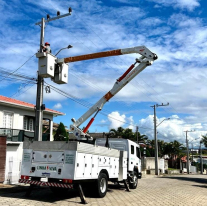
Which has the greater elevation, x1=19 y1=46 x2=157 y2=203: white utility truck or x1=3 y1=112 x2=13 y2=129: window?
x1=3 y1=112 x2=13 y2=129: window

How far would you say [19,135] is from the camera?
22906mm

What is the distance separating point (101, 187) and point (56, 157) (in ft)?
8.49

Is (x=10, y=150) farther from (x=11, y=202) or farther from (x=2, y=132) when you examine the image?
(x=11, y=202)

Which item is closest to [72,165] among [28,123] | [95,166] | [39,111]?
[95,166]

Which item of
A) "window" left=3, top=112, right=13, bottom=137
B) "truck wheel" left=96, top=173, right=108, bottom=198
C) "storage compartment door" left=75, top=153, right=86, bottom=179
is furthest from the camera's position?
"window" left=3, top=112, right=13, bottom=137

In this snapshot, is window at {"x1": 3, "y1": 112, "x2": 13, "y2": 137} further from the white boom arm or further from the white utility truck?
the white utility truck

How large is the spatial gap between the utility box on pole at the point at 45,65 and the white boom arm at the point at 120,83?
279 centimetres

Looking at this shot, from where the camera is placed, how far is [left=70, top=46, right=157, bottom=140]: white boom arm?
48.0ft

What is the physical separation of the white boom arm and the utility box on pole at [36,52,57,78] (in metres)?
2.79

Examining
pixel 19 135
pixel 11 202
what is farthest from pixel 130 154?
pixel 19 135

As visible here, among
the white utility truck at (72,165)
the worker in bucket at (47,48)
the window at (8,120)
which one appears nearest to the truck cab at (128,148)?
the white utility truck at (72,165)

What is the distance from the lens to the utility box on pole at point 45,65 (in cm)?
1468

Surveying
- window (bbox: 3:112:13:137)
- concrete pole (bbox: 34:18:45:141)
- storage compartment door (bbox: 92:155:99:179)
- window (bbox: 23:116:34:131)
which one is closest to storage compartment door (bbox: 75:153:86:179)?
storage compartment door (bbox: 92:155:99:179)

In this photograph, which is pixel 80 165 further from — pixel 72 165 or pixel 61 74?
pixel 61 74
